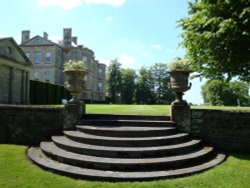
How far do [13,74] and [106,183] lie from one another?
2415 centimetres

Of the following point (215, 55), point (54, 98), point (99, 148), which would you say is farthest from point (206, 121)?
point (54, 98)

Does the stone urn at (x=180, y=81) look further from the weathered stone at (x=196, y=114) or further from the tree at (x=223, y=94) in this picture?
the tree at (x=223, y=94)

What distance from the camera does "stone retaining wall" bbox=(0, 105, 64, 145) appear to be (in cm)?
861

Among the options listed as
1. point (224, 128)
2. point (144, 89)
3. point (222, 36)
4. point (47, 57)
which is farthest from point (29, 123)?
point (144, 89)

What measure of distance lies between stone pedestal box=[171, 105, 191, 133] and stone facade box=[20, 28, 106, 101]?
115 feet

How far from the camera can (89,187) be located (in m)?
→ 4.83

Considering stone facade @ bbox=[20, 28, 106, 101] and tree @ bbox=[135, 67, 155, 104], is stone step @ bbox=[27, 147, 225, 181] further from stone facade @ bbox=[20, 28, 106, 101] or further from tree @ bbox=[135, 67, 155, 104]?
tree @ bbox=[135, 67, 155, 104]

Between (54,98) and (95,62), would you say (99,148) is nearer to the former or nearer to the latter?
(54,98)

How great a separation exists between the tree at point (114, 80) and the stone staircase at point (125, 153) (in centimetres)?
5878

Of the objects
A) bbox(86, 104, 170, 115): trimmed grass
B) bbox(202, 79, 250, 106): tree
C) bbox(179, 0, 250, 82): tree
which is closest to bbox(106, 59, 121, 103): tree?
bbox(202, 79, 250, 106): tree

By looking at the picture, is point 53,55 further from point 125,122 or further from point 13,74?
point 125,122

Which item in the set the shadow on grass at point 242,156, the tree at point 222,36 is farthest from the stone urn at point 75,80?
the shadow on grass at point 242,156

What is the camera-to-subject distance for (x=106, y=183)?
5.05m

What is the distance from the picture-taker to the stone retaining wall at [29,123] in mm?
8609
